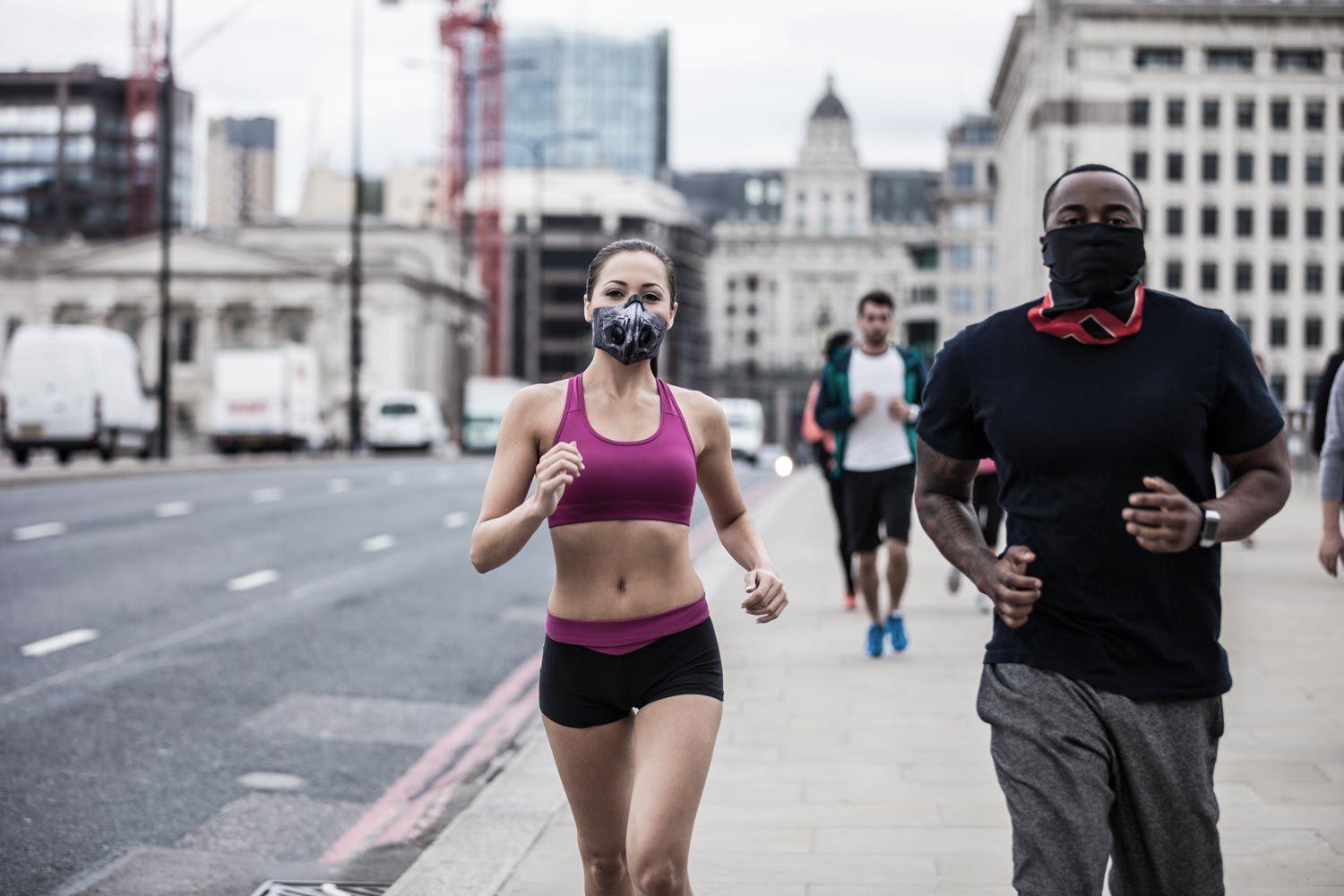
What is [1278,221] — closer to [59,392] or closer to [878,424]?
[59,392]

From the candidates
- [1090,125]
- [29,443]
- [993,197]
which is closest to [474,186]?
[993,197]

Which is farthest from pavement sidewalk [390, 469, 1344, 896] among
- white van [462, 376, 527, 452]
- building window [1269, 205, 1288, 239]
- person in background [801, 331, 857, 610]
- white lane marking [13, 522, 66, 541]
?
building window [1269, 205, 1288, 239]

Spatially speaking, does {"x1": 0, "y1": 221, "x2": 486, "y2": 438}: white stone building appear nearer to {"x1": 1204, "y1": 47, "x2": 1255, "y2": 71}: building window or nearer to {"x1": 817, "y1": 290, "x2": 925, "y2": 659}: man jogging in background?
{"x1": 1204, "y1": 47, "x2": 1255, "y2": 71}: building window

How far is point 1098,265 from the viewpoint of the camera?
3.15m

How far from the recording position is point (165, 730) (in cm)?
771

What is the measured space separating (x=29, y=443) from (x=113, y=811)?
91.6ft

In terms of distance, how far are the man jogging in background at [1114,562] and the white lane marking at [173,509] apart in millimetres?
17310

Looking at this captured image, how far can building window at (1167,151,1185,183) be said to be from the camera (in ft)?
291

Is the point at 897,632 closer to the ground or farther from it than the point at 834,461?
closer to the ground

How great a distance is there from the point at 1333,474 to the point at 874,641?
3539 millimetres

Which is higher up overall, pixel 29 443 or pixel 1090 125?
pixel 1090 125

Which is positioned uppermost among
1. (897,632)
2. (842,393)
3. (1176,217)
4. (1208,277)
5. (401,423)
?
(1176,217)

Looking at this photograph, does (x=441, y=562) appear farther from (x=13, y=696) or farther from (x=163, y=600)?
(x=13, y=696)

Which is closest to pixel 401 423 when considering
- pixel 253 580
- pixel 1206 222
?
pixel 253 580
